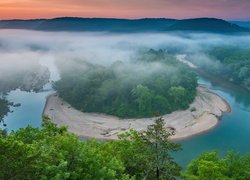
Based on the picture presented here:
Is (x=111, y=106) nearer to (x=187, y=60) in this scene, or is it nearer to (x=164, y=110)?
(x=164, y=110)

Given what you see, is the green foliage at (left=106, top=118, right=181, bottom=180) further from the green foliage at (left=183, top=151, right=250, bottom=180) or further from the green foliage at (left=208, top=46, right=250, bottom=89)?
the green foliage at (left=208, top=46, right=250, bottom=89)

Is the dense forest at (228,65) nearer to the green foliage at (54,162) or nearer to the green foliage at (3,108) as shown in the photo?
the green foliage at (3,108)

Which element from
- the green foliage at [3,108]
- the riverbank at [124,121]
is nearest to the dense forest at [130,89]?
the riverbank at [124,121]

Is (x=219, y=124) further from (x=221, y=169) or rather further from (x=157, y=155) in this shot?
(x=157, y=155)

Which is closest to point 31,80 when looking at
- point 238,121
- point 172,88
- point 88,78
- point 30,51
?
point 88,78

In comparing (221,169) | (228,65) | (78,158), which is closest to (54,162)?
(78,158)
